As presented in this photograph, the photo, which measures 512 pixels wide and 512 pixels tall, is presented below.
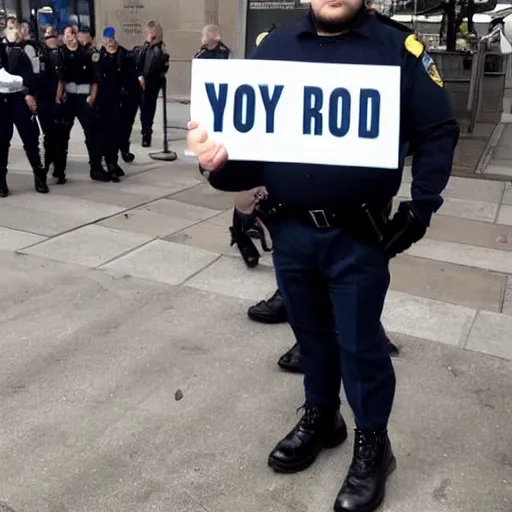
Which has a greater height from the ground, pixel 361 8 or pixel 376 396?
pixel 361 8

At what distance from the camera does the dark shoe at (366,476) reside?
2609 millimetres

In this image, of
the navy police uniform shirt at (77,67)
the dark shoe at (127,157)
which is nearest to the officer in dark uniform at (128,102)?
the dark shoe at (127,157)

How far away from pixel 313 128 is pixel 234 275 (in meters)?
2.76

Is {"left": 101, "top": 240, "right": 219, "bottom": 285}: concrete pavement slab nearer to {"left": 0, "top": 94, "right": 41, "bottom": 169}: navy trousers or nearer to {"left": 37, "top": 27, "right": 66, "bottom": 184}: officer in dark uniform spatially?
{"left": 0, "top": 94, "right": 41, "bottom": 169}: navy trousers

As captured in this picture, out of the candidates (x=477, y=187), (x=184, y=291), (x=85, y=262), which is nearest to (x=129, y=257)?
(x=85, y=262)

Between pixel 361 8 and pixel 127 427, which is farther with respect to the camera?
pixel 127 427

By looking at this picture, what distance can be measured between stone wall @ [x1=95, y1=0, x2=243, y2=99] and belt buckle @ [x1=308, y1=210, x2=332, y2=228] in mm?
12777

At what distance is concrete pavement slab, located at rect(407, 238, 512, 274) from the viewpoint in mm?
5575

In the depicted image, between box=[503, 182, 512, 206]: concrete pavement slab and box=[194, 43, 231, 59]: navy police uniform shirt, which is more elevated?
box=[194, 43, 231, 59]: navy police uniform shirt

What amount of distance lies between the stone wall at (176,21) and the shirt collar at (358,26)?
12617mm

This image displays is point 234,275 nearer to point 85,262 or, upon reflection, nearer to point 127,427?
point 85,262

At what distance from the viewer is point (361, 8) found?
7.66 ft

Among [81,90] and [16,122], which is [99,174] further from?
[16,122]

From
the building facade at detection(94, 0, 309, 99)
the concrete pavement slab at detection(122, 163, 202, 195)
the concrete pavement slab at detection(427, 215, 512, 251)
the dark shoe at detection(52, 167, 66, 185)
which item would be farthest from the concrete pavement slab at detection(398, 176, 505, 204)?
the building facade at detection(94, 0, 309, 99)
